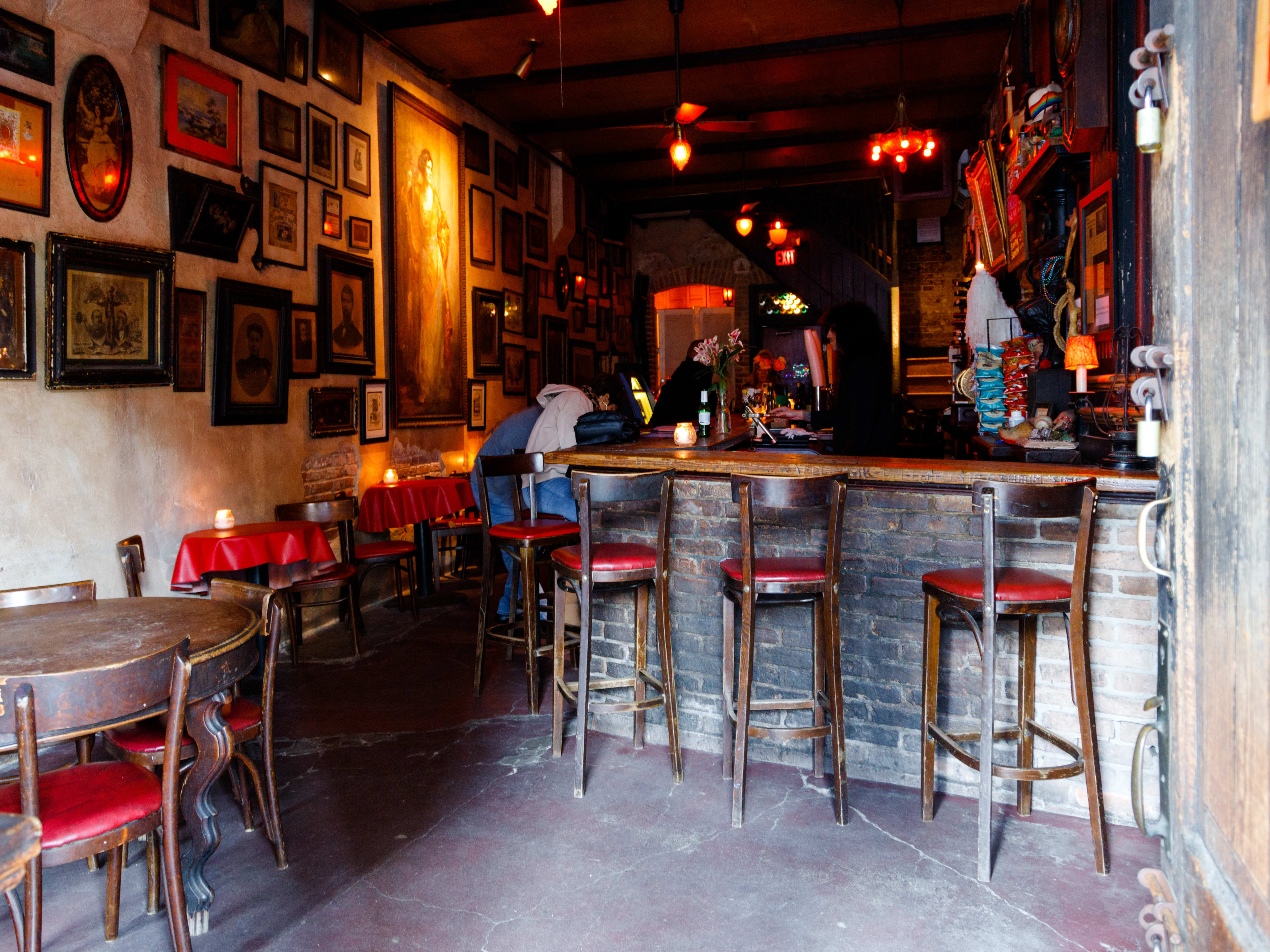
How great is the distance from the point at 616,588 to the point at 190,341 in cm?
282

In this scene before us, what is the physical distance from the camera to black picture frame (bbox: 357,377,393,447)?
5945mm

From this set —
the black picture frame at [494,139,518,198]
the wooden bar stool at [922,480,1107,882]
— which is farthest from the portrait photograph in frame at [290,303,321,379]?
the wooden bar stool at [922,480,1107,882]

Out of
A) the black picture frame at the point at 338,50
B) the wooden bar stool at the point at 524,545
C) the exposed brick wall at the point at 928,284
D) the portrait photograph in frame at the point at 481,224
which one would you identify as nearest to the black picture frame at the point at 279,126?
the black picture frame at the point at 338,50

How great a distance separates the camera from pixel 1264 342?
899 mm

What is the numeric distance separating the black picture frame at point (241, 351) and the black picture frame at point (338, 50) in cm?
164

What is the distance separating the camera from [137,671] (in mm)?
1729

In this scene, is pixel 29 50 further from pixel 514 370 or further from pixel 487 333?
pixel 514 370

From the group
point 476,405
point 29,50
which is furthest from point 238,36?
point 476,405

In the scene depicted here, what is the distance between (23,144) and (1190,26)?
4.17 meters

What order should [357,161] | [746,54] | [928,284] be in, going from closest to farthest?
1. [357,161]
2. [746,54]
3. [928,284]

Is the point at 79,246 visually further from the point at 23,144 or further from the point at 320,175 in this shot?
the point at 320,175

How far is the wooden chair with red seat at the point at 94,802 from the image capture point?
1645mm

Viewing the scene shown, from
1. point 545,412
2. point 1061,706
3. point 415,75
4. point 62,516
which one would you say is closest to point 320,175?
point 415,75

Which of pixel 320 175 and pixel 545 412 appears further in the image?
pixel 320 175
